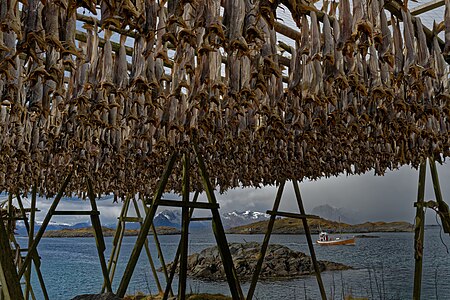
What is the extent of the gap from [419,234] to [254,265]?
12.4 meters

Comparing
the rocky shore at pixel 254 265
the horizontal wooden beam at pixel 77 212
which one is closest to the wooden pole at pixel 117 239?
the horizontal wooden beam at pixel 77 212

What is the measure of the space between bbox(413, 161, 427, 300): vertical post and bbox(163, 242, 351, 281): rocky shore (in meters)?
11.7

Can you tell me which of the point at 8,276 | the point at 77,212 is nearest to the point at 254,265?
the point at 77,212

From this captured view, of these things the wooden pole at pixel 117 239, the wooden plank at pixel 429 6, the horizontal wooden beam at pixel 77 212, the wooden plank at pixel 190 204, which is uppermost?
the wooden plank at pixel 429 6

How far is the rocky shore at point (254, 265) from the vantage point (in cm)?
1661

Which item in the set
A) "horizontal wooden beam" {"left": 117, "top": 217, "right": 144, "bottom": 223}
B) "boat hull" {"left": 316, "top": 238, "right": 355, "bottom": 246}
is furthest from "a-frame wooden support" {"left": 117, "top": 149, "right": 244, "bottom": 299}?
"boat hull" {"left": 316, "top": 238, "right": 355, "bottom": 246}

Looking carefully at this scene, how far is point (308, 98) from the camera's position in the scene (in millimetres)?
2213

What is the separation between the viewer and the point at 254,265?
16.5m

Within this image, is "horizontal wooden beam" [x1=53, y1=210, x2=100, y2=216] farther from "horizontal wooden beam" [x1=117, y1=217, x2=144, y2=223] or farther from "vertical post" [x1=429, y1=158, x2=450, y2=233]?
"vertical post" [x1=429, y1=158, x2=450, y2=233]

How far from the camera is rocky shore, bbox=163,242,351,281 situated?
16609 mm

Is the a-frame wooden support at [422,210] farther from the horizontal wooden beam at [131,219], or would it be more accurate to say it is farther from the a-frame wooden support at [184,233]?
the horizontal wooden beam at [131,219]

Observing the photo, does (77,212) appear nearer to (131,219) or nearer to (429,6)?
(131,219)

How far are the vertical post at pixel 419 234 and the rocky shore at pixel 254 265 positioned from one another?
1168cm

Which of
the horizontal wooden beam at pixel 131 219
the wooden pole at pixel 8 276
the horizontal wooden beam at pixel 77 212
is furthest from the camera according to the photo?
the horizontal wooden beam at pixel 131 219
